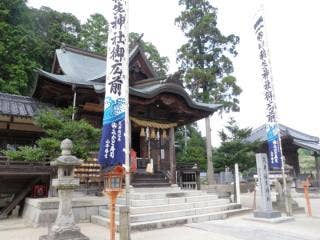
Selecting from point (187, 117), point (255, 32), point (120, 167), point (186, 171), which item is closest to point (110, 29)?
point (120, 167)

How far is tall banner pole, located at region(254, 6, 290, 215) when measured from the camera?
11.3m

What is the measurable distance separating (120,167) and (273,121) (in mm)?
7480

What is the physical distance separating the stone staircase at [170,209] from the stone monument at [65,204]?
1390 mm

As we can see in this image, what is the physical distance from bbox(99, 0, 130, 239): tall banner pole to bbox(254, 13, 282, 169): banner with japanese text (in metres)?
6.76

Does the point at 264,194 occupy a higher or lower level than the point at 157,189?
lower

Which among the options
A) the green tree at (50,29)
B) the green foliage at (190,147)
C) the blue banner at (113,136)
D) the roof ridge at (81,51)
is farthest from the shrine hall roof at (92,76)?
the green tree at (50,29)

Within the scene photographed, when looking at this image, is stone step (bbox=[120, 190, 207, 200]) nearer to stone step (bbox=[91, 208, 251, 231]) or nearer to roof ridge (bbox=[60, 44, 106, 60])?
stone step (bbox=[91, 208, 251, 231])

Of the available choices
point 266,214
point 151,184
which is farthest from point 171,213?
point 151,184

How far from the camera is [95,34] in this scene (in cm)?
3095

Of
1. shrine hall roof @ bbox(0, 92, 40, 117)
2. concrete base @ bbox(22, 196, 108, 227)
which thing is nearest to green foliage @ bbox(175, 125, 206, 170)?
shrine hall roof @ bbox(0, 92, 40, 117)

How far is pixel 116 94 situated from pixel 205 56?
53.6 ft

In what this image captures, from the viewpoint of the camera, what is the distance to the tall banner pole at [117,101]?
6609 millimetres

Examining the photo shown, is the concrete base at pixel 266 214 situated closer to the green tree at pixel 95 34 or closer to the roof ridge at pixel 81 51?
the roof ridge at pixel 81 51

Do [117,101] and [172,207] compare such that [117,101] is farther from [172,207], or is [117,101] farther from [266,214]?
[266,214]
